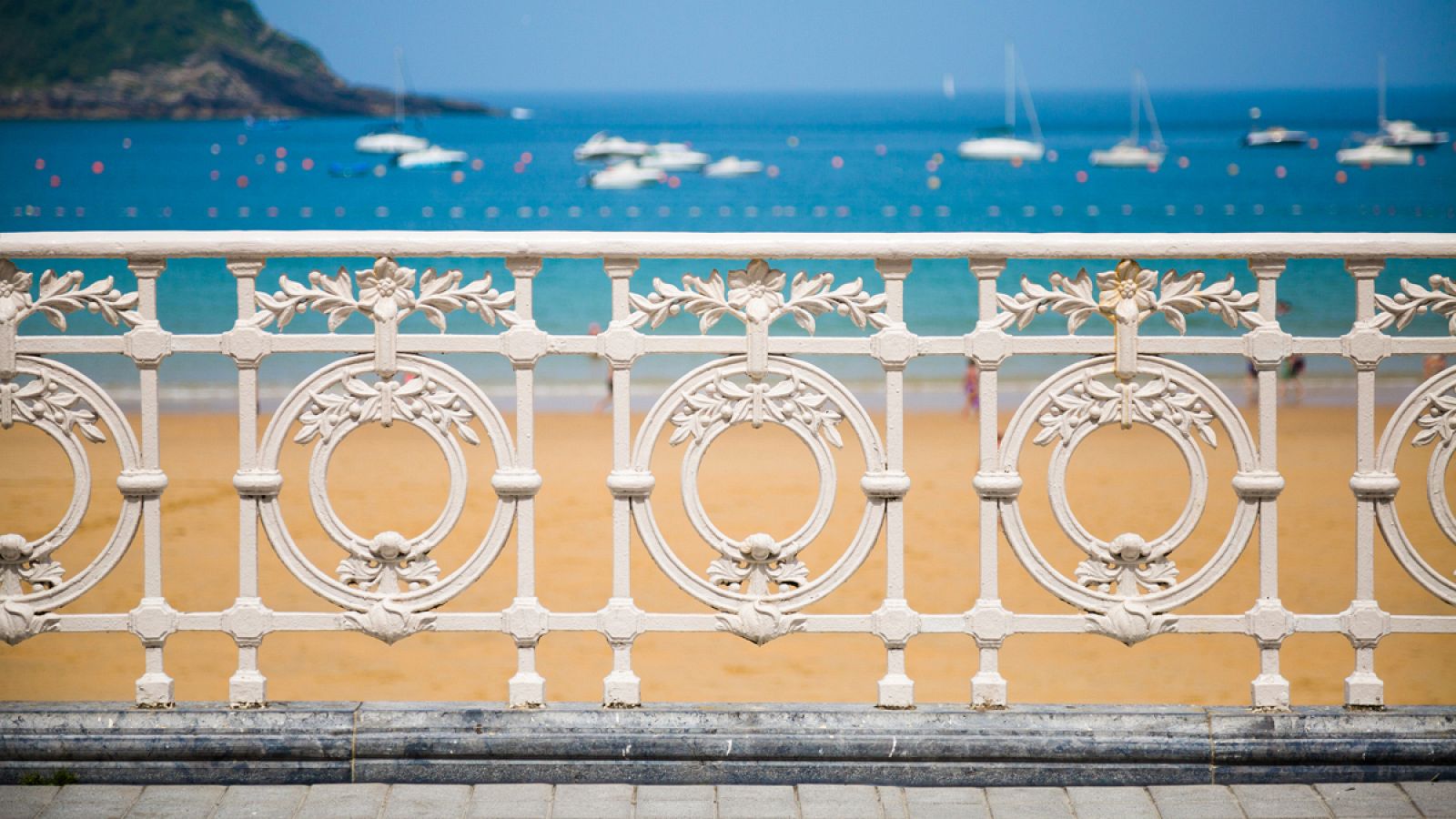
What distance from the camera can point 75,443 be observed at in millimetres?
4516

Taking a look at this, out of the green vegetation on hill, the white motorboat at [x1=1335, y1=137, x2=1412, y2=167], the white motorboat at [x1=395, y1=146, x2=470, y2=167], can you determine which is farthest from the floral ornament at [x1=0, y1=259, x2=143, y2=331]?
the green vegetation on hill

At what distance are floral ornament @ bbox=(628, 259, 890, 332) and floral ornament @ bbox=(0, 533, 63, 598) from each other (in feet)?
5.57

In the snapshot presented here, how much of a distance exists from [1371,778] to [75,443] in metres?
3.52

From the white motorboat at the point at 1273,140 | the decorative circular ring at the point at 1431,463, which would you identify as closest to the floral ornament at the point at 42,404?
the decorative circular ring at the point at 1431,463

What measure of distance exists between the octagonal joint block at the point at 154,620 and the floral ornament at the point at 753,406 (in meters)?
1.46

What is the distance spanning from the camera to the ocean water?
37062mm

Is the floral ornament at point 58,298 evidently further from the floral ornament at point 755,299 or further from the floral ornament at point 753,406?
the floral ornament at point 753,406

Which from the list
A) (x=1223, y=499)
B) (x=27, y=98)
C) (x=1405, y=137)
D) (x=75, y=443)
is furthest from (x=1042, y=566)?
(x=27, y=98)

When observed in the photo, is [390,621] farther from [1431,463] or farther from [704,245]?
[1431,463]

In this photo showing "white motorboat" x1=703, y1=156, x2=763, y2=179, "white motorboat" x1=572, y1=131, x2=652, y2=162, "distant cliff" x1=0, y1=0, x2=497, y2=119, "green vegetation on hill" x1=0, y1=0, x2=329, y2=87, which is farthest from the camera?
"green vegetation on hill" x1=0, y1=0, x2=329, y2=87

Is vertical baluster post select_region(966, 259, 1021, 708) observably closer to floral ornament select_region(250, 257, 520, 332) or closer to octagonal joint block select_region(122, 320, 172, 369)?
floral ornament select_region(250, 257, 520, 332)

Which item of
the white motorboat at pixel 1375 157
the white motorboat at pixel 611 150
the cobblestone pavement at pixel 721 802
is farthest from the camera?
the white motorboat at pixel 611 150

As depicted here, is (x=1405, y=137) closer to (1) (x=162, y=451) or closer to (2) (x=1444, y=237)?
(1) (x=162, y=451)

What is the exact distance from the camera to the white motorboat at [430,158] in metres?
101
